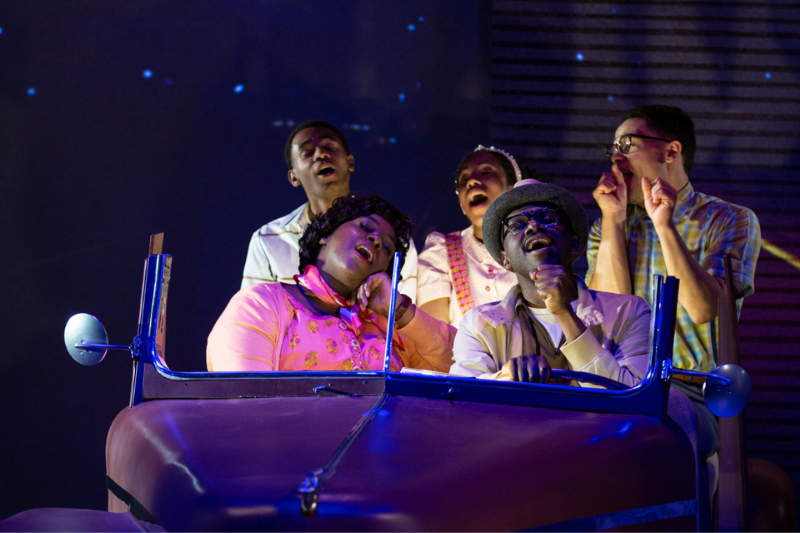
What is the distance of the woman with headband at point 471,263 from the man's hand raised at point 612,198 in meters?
0.42

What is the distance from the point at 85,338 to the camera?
1968 millimetres

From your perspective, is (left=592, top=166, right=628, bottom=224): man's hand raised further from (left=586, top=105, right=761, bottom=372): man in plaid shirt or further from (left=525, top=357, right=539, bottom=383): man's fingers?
(left=525, top=357, right=539, bottom=383): man's fingers

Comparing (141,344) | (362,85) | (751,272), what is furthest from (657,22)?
(141,344)

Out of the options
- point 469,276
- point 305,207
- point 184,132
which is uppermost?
point 184,132

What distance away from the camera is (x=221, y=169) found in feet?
15.7

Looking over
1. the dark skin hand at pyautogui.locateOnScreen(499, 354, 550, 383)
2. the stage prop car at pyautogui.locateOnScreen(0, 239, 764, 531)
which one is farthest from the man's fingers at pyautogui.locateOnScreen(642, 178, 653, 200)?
the dark skin hand at pyautogui.locateOnScreen(499, 354, 550, 383)

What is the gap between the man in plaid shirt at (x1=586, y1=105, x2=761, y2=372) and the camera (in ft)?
9.46

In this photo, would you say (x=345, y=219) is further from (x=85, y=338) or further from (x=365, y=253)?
(x=85, y=338)

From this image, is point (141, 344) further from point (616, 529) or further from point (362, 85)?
point (362, 85)

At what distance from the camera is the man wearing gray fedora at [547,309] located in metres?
2.14

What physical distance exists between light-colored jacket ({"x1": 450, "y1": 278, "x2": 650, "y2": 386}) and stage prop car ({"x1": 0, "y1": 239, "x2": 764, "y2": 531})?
0.43 metres

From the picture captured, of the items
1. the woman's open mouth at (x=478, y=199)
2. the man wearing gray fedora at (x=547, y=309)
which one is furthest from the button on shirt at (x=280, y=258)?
the man wearing gray fedora at (x=547, y=309)

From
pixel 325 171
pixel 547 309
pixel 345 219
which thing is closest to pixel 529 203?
pixel 547 309

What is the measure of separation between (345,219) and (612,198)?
44.4 inches
